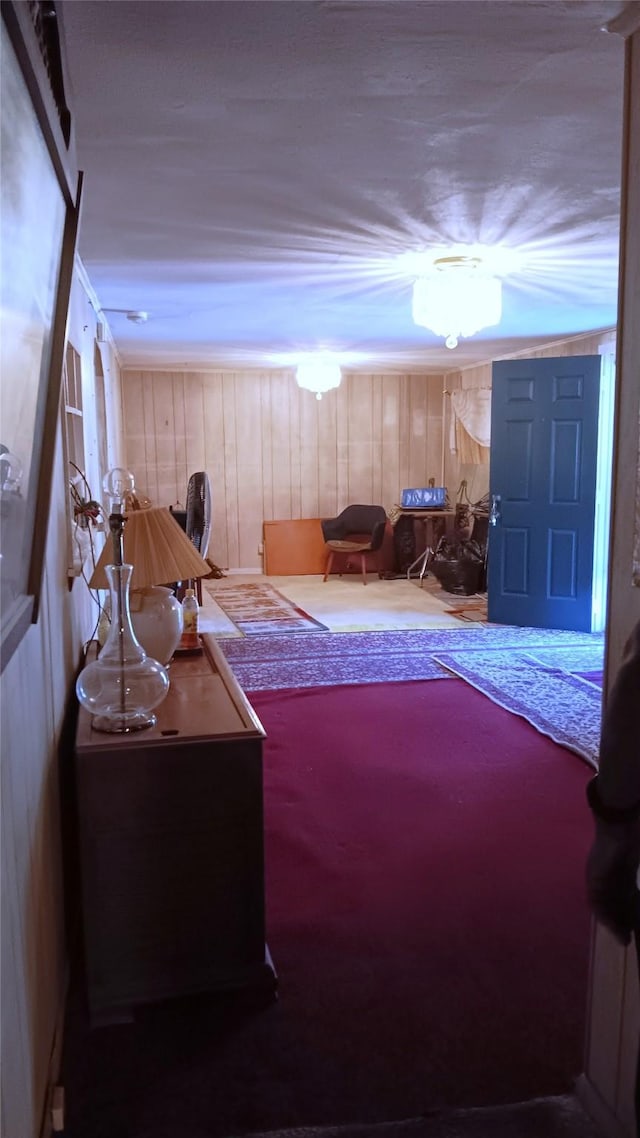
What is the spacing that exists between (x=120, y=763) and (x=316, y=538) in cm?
701

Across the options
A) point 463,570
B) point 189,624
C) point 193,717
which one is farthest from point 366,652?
point 193,717

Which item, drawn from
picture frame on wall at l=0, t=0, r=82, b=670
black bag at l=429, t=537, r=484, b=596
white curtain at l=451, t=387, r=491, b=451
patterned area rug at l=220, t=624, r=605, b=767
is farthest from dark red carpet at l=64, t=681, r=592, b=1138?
white curtain at l=451, t=387, r=491, b=451

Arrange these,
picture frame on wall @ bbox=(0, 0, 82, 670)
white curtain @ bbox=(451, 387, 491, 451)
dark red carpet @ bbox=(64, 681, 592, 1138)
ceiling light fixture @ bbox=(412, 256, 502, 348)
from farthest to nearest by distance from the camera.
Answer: white curtain @ bbox=(451, 387, 491, 451) < ceiling light fixture @ bbox=(412, 256, 502, 348) < dark red carpet @ bbox=(64, 681, 592, 1138) < picture frame on wall @ bbox=(0, 0, 82, 670)

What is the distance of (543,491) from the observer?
19.8 ft

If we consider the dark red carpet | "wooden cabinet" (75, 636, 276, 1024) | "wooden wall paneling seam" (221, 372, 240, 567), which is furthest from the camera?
"wooden wall paneling seam" (221, 372, 240, 567)

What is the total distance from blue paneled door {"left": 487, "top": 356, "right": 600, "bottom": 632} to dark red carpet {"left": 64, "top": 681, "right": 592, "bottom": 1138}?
2.50 meters

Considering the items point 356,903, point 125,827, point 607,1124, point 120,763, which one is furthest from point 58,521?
point 607,1124

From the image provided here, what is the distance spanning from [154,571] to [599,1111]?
1677mm

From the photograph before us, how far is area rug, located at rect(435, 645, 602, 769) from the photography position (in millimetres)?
3887

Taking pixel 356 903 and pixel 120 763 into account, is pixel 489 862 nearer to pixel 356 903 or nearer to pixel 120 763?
pixel 356 903

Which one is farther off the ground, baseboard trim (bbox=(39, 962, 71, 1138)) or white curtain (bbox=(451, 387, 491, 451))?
white curtain (bbox=(451, 387, 491, 451))

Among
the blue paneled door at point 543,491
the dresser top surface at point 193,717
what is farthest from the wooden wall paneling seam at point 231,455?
the dresser top surface at point 193,717

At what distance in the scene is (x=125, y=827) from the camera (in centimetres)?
195

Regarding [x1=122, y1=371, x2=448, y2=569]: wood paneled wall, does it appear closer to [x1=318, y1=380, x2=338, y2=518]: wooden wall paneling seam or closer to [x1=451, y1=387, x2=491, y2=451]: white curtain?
[x1=318, y1=380, x2=338, y2=518]: wooden wall paneling seam
